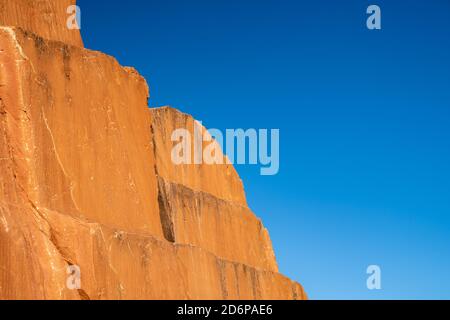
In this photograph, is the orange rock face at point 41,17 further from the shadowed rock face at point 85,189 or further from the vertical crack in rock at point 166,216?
the vertical crack in rock at point 166,216

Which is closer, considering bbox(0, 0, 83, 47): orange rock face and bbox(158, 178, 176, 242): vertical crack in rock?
bbox(0, 0, 83, 47): orange rock face

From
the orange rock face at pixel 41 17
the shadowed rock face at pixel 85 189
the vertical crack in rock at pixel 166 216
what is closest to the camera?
the shadowed rock face at pixel 85 189

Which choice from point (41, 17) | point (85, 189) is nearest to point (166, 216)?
point (85, 189)

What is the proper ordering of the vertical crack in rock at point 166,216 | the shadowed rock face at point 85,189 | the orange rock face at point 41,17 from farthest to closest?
the vertical crack in rock at point 166,216
the orange rock face at point 41,17
the shadowed rock face at point 85,189

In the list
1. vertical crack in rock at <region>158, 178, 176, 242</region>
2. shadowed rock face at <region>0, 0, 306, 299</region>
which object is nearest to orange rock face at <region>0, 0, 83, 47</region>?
shadowed rock face at <region>0, 0, 306, 299</region>

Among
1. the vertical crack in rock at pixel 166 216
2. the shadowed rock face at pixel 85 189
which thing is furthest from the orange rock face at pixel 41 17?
the vertical crack in rock at pixel 166 216

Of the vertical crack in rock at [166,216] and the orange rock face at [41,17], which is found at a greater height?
the orange rock face at [41,17]

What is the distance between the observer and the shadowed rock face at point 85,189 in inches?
1080

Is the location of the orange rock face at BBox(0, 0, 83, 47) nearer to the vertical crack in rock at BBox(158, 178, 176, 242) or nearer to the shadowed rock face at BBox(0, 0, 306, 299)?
the shadowed rock face at BBox(0, 0, 306, 299)

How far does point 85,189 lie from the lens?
3180 cm

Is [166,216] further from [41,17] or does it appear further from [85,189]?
[41,17]

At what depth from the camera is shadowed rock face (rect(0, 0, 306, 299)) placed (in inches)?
1080

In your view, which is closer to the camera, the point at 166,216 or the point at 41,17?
the point at 41,17

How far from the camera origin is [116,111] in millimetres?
34844
